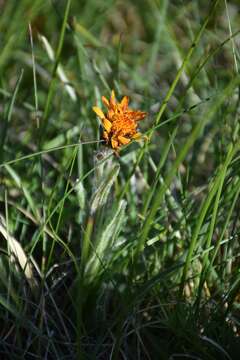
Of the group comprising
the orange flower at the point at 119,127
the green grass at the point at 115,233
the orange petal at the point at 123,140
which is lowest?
the green grass at the point at 115,233

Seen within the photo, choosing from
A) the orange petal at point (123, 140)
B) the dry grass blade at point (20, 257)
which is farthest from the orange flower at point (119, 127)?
the dry grass blade at point (20, 257)

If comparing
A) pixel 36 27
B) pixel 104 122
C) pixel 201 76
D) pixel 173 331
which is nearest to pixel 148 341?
pixel 173 331

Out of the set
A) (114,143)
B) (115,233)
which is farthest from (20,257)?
(114,143)

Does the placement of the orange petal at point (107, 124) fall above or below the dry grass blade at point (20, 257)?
above

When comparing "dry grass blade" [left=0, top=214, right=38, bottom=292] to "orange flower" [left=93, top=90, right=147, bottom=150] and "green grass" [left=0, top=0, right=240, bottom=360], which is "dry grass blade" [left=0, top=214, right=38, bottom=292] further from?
"orange flower" [left=93, top=90, right=147, bottom=150]

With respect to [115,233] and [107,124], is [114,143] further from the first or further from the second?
[115,233]

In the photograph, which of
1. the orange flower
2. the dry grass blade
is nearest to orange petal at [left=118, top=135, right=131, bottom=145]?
the orange flower

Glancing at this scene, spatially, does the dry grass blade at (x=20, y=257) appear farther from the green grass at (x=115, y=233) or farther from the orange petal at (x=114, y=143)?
the orange petal at (x=114, y=143)

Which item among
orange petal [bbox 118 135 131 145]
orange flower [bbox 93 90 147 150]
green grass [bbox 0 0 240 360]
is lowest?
green grass [bbox 0 0 240 360]

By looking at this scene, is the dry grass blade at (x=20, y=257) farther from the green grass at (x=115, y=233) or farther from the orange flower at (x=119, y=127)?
the orange flower at (x=119, y=127)
